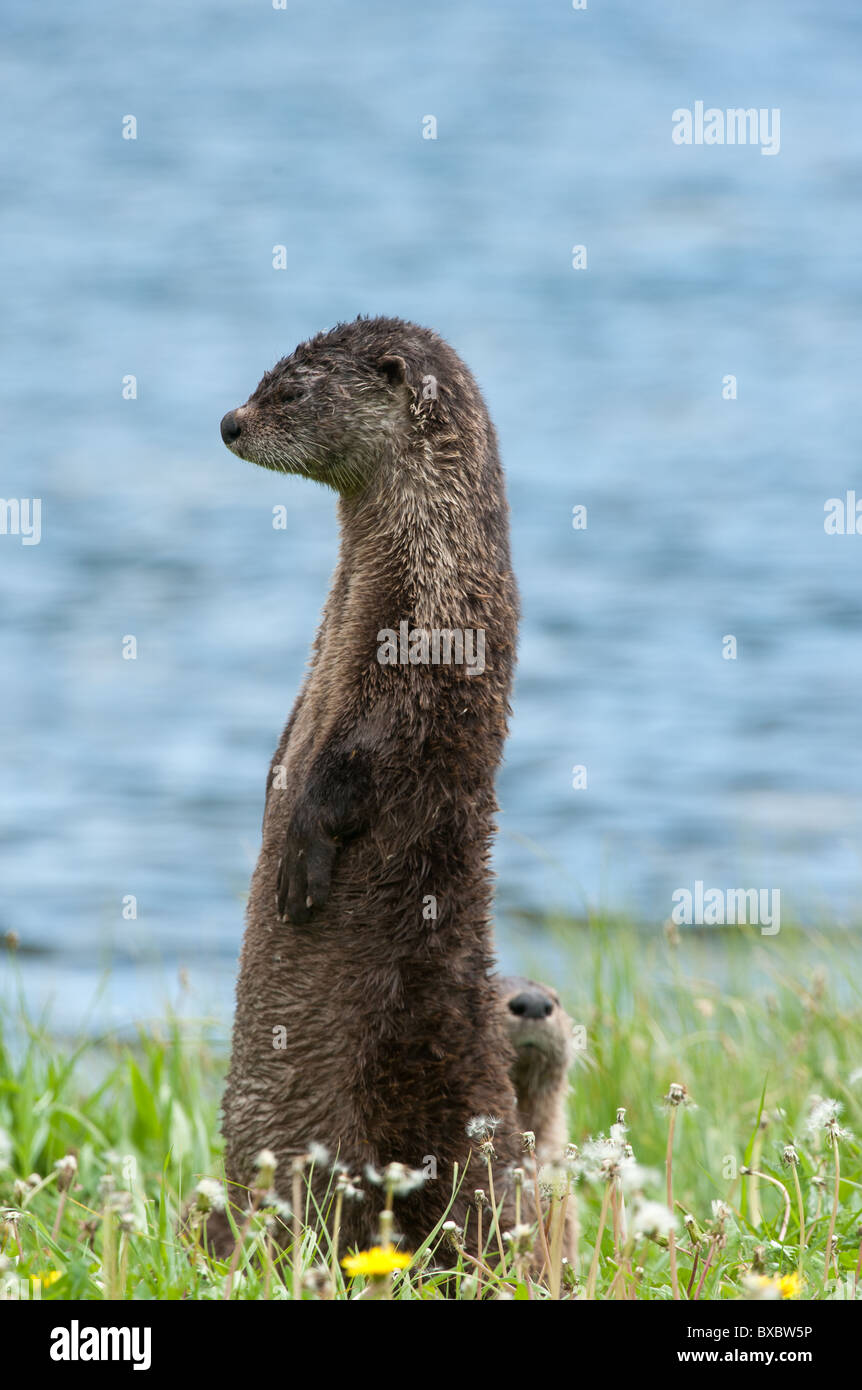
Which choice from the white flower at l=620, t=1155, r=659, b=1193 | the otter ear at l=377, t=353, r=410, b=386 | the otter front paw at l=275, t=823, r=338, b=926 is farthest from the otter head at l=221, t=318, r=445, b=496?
the white flower at l=620, t=1155, r=659, b=1193

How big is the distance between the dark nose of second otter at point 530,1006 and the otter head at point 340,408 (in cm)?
196

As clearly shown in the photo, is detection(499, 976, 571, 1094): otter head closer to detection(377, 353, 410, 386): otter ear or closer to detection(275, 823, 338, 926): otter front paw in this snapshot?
detection(275, 823, 338, 926): otter front paw

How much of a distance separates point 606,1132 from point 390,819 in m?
2.12

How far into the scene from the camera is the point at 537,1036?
554 centimetres

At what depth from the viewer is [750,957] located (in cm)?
798

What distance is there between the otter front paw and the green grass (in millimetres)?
729

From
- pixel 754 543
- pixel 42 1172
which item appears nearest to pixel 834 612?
pixel 754 543

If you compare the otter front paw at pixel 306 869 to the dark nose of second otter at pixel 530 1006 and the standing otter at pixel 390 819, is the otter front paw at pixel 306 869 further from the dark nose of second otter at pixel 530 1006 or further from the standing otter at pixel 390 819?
the dark nose of second otter at pixel 530 1006

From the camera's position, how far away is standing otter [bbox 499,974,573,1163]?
18.1 feet

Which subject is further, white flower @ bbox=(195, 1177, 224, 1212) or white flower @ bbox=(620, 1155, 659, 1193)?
white flower @ bbox=(195, 1177, 224, 1212)

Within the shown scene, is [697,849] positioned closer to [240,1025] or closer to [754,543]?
[754,543]

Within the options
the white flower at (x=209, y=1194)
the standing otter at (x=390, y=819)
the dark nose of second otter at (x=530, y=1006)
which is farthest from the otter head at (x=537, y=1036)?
the white flower at (x=209, y=1194)

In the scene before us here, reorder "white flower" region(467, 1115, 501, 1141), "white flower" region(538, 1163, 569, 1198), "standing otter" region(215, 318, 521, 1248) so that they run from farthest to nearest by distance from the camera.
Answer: "standing otter" region(215, 318, 521, 1248) → "white flower" region(467, 1115, 501, 1141) → "white flower" region(538, 1163, 569, 1198)

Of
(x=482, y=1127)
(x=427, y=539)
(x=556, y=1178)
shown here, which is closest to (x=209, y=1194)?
(x=556, y=1178)
